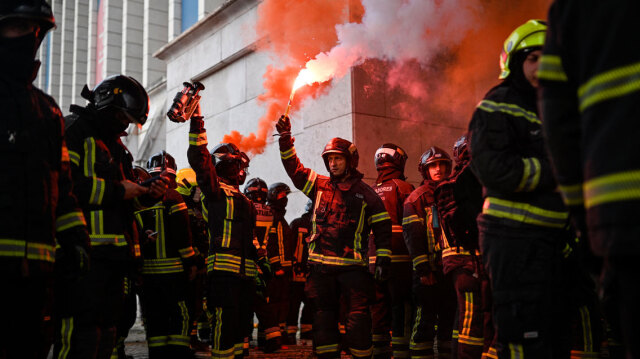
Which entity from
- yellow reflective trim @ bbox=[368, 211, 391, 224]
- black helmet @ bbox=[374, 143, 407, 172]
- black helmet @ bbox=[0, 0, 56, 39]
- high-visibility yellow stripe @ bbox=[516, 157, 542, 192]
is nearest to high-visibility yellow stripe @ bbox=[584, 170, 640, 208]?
high-visibility yellow stripe @ bbox=[516, 157, 542, 192]

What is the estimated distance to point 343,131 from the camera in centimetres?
1045

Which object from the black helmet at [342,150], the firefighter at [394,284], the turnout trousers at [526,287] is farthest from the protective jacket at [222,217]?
the turnout trousers at [526,287]

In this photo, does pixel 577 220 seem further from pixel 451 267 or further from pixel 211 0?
pixel 211 0

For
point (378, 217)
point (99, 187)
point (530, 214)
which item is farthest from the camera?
point (378, 217)

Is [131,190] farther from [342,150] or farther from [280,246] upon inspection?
[280,246]

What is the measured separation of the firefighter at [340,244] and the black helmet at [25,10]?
11.4 feet

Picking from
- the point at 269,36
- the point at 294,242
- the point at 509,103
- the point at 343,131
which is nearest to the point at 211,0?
the point at 269,36

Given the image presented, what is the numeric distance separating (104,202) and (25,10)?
161 cm

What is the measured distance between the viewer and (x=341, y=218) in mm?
6020

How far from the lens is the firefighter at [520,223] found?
3098mm

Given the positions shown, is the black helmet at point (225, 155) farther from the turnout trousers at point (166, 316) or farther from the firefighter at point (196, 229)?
the turnout trousers at point (166, 316)

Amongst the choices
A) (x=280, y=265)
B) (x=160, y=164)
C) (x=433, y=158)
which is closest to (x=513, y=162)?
(x=433, y=158)

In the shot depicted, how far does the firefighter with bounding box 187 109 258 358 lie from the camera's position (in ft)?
18.9

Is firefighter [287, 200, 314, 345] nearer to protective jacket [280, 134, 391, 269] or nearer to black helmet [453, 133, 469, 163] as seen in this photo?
protective jacket [280, 134, 391, 269]
